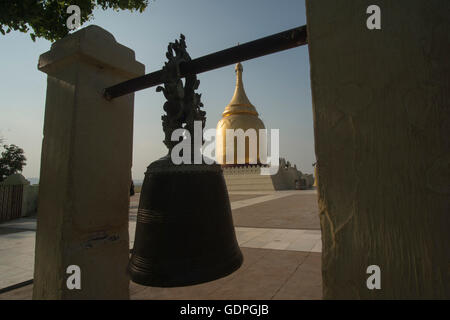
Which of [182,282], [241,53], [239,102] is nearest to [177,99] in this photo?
[241,53]

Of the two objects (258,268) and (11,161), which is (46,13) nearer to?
(258,268)

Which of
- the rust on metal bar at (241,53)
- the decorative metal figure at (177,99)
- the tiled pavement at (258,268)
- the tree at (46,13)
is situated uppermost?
the tree at (46,13)

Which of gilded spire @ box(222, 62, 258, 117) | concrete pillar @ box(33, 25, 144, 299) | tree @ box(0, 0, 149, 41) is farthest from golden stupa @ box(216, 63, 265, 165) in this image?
concrete pillar @ box(33, 25, 144, 299)

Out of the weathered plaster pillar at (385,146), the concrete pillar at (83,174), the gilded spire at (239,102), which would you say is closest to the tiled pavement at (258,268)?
the concrete pillar at (83,174)

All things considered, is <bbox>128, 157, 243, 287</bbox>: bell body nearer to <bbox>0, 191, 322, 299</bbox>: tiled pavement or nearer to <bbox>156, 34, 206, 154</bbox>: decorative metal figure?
<bbox>156, 34, 206, 154</bbox>: decorative metal figure

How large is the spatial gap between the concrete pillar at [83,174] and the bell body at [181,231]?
76 cm

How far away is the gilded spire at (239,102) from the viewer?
27697 millimetres

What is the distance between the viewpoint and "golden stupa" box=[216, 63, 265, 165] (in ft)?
89.1

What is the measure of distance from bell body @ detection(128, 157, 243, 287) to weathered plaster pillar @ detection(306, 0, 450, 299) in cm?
56

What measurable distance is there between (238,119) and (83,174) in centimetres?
2626

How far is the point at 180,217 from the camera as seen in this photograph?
46.5 inches

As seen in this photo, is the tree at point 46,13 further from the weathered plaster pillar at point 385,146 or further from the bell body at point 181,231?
the weathered plaster pillar at point 385,146

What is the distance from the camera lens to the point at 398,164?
742 mm
